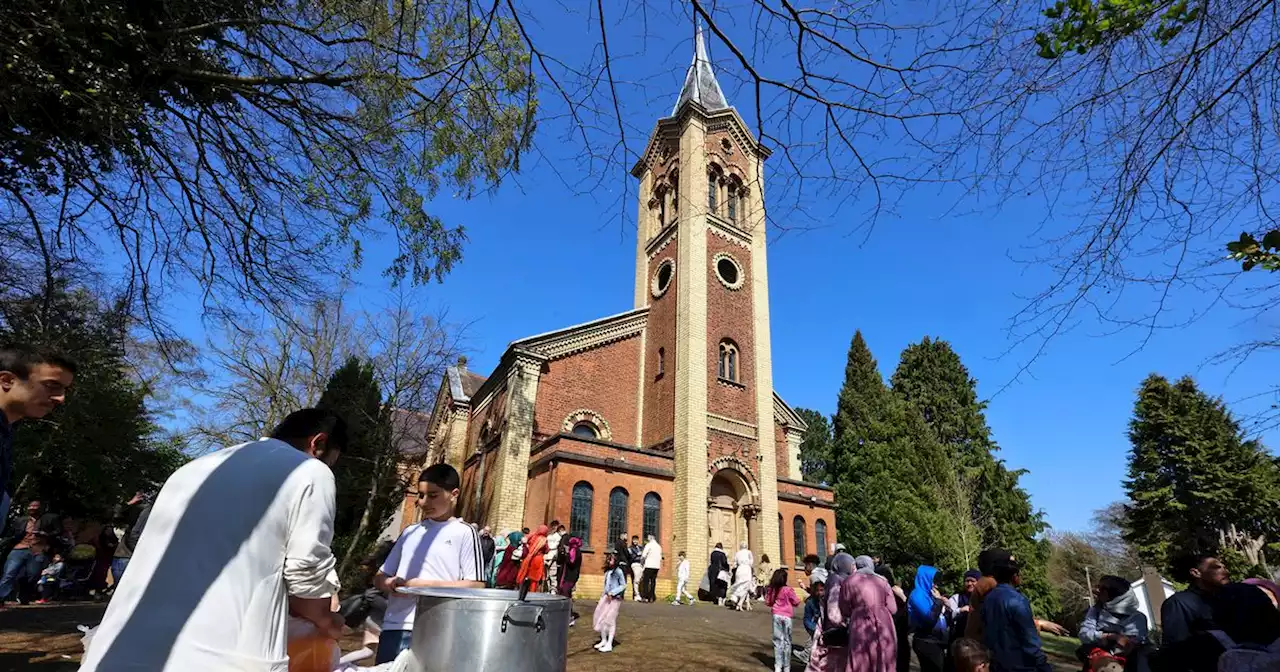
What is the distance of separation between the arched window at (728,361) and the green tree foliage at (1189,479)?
62.2 feet

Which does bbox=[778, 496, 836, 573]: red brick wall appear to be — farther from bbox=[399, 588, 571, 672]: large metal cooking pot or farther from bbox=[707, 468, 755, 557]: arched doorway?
bbox=[399, 588, 571, 672]: large metal cooking pot

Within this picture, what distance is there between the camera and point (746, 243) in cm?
2412

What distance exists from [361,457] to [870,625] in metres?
17.6

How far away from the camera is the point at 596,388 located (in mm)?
21859

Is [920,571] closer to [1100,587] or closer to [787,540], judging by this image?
[1100,587]

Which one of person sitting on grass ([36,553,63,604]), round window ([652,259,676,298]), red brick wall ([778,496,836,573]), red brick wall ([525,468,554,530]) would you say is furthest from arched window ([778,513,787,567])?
person sitting on grass ([36,553,63,604])

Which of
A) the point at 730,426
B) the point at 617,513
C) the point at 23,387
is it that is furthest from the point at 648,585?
the point at 23,387

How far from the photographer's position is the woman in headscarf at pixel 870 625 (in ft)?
15.6

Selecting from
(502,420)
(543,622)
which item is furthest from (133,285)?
(502,420)

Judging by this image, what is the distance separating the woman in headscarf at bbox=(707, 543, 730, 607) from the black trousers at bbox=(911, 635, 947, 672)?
1084 centimetres

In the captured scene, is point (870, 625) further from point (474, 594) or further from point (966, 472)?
point (966, 472)

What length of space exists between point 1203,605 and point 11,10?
9.20 m

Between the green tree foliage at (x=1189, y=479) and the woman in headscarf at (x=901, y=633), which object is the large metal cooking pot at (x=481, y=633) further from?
the green tree foliage at (x=1189, y=479)

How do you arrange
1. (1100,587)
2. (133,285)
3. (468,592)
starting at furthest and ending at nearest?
(133,285), (1100,587), (468,592)
